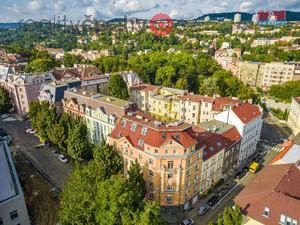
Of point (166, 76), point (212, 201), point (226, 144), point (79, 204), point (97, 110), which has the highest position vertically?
point (97, 110)

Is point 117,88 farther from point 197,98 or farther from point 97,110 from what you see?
point 97,110

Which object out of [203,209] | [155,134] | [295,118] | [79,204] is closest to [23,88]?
[155,134]

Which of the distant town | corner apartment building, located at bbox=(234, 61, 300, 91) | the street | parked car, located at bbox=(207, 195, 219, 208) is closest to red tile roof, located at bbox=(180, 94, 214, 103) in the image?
the distant town

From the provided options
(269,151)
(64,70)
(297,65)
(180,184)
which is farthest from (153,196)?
(297,65)

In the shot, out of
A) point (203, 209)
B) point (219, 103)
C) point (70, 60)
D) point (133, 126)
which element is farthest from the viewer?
point (70, 60)

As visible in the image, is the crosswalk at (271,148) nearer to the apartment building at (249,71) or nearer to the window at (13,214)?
the window at (13,214)

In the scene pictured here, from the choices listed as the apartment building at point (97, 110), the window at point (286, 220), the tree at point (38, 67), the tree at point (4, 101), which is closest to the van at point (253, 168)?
the window at point (286, 220)
